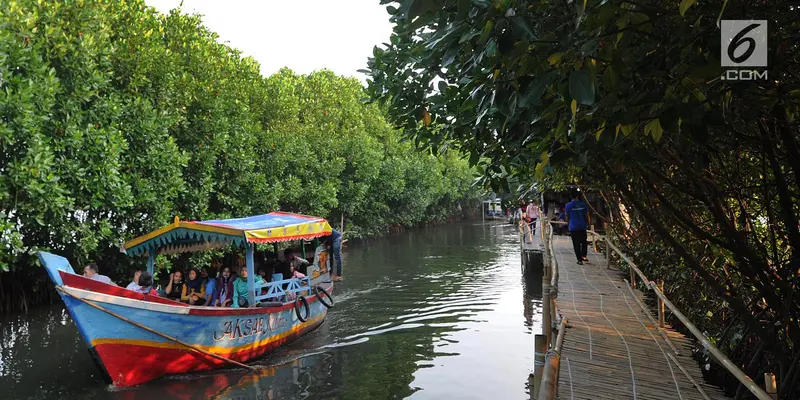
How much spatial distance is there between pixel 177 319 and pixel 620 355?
6.40m

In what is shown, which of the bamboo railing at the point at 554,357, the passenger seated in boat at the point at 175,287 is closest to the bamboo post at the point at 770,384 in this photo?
the bamboo railing at the point at 554,357

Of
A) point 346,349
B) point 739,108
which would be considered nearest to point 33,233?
point 346,349

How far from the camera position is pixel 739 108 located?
345 cm

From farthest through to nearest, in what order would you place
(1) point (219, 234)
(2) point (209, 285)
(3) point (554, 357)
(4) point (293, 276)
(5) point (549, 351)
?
1. (4) point (293, 276)
2. (2) point (209, 285)
3. (1) point (219, 234)
4. (5) point (549, 351)
5. (3) point (554, 357)

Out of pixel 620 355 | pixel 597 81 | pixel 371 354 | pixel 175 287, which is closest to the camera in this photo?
pixel 597 81

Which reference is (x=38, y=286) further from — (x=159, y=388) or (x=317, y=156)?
(x=317, y=156)

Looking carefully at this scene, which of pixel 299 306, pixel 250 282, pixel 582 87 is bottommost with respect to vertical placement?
pixel 299 306

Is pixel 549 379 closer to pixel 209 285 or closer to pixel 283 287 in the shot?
pixel 209 285

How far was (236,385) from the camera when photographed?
29.8 ft

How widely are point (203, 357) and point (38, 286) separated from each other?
29.0 feet

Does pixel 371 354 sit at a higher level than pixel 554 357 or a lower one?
lower

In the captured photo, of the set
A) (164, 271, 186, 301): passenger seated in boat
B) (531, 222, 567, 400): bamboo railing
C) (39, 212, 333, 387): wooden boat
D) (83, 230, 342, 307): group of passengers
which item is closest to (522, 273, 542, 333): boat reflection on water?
(531, 222, 567, 400): bamboo railing

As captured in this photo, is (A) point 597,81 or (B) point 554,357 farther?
(B) point 554,357

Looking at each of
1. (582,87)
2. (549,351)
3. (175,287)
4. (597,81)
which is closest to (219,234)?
(175,287)
